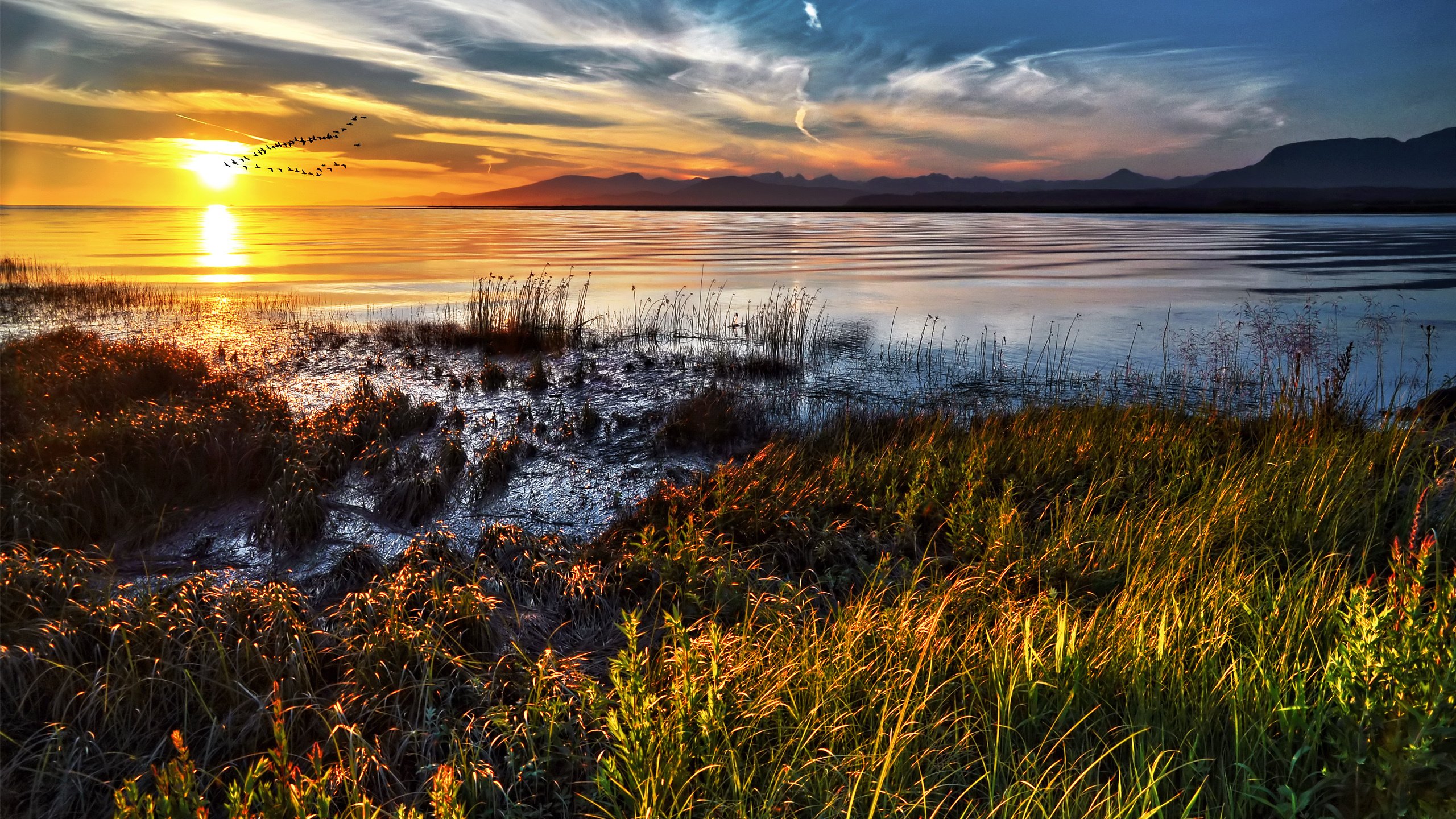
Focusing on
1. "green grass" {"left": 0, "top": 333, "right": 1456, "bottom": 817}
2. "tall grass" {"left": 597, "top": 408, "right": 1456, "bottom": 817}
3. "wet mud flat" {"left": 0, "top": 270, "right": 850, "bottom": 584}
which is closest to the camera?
"tall grass" {"left": 597, "top": 408, "right": 1456, "bottom": 817}

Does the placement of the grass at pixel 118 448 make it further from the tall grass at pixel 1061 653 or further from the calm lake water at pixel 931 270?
the calm lake water at pixel 931 270

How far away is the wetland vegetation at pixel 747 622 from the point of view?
3.08 m

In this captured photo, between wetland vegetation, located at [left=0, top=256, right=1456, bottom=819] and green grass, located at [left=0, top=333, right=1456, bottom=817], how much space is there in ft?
0.09

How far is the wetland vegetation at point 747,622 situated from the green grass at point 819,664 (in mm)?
27

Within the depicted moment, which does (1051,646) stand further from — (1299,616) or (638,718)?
(638,718)

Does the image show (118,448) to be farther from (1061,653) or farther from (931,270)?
(931,270)

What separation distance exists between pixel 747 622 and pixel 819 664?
0.73m

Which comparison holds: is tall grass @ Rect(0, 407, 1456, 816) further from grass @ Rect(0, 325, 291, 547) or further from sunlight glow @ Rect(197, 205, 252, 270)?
sunlight glow @ Rect(197, 205, 252, 270)

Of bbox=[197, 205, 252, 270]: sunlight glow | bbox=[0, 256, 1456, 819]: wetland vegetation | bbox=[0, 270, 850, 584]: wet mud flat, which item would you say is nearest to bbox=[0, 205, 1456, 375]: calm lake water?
bbox=[197, 205, 252, 270]: sunlight glow

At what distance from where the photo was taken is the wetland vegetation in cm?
308

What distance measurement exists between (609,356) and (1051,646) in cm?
1279

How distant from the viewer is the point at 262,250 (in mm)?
52031

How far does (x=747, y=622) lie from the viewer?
4.39 meters

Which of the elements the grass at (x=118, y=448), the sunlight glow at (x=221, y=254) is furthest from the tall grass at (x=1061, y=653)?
the sunlight glow at (x=221, y=254)
